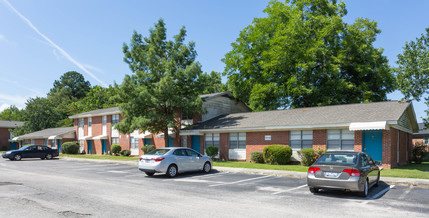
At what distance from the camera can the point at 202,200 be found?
934 cm

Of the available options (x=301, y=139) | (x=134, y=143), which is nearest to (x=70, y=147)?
(x=134, y=143)

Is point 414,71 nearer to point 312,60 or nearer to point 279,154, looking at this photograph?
point 312,60

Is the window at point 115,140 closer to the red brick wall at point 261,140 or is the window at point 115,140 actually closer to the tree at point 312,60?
the tree at point 312,60

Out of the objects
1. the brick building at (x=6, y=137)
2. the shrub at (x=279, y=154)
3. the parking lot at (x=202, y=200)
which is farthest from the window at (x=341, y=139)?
the brick building at (x=6, y=137)

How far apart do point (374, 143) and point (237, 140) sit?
990cm

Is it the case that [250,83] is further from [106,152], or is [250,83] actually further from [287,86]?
[106,152]

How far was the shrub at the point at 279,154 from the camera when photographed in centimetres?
2091

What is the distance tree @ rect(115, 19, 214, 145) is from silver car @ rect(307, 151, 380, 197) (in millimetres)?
16486

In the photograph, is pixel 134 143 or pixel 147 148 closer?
pixel 147 148

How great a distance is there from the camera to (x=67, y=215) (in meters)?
7.28

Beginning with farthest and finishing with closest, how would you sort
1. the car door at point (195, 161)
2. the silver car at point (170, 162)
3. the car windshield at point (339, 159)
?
the car door at point (195, 161) → the silver car at point (170, 162) → the car windshield at point (339, 159)

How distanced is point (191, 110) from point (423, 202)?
1962 cm

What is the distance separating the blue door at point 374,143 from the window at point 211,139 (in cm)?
1148

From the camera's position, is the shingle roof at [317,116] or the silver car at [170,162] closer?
the silver car at [170,162]
